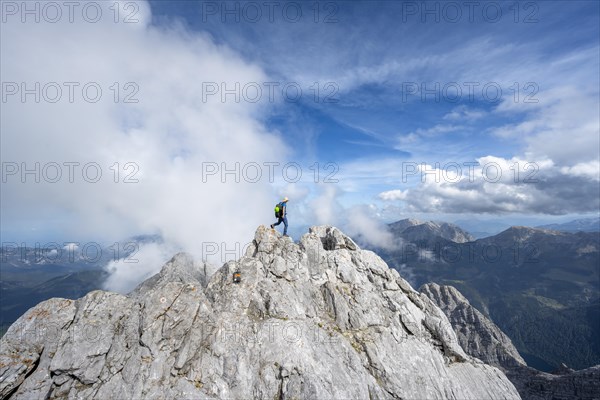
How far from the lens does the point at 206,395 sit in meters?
33.7

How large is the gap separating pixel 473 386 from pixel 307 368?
92.5ft

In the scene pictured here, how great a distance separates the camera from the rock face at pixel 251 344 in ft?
113

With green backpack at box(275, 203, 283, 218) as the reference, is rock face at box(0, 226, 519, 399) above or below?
below

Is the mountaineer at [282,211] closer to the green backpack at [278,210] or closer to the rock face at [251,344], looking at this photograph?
the green backpack at [278,210]

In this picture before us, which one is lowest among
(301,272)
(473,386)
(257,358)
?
(473,386)

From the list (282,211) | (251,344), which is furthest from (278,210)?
(251,344)

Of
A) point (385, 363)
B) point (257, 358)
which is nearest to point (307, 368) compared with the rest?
point (257, 358)

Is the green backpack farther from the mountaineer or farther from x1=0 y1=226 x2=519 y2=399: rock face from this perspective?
x1=0 y1=226 x2=519 y2=399: rock face

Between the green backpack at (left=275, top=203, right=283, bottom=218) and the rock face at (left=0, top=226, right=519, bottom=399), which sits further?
the green backpack at (left=275, top=203, right=283, bottom=218)

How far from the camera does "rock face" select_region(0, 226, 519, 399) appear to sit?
113ft

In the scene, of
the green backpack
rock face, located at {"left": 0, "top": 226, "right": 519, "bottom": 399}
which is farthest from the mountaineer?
rock face, located at {"left": 0, "top": 226, "right": 519, "bottom": 399}

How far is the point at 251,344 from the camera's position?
38.4 metres

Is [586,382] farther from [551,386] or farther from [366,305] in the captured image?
[366,305]

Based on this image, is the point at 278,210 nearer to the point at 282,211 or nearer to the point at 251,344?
the point at 282,211
